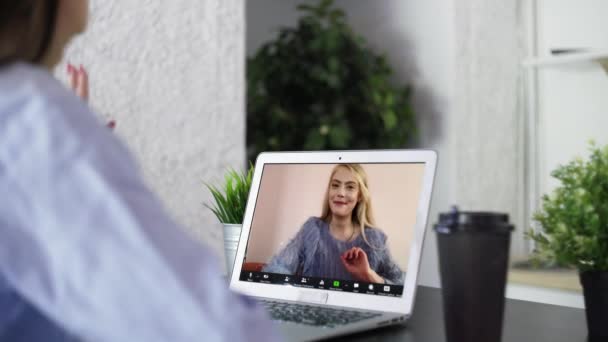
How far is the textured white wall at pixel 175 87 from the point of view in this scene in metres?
2.17

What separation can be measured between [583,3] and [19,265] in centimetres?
294

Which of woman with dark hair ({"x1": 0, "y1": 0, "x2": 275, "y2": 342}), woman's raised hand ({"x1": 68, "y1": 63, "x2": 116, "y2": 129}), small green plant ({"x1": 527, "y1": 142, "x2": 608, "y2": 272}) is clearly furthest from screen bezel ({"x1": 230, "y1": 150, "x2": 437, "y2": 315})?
woman with dark hair ({"x1": 0, "y1": 0, "x2": 275, "y2": 342})

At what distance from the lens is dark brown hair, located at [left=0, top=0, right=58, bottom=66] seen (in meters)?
Result: 0.46

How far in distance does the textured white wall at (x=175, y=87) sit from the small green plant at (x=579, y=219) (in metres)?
1.69

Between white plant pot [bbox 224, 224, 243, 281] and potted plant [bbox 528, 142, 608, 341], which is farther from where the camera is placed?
white plant pot [bbox 224, 224, 243, 281]

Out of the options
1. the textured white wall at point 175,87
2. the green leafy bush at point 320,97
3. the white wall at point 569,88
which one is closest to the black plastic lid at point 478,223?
the textured white wall at point 175,87

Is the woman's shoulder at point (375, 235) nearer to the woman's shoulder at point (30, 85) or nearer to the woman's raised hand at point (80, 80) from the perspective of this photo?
the woman's raised hand at point (80, 80)

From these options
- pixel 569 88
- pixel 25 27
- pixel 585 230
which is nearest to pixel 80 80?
pixel 25 27

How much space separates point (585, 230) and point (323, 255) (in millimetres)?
392

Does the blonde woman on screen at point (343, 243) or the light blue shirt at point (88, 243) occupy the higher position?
the light blue shirt at point (88, 243)

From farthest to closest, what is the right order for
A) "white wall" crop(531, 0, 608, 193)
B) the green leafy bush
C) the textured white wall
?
the green leafy bush < "white wall" crop(531, 0, 608, 193) < the textured white wall

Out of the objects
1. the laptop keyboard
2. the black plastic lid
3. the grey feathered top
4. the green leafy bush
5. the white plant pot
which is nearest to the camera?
the black plastic lid

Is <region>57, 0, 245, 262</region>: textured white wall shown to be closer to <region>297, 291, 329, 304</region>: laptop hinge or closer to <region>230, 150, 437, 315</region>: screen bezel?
<region>230, 150, 437, 315</region>: screen bezel

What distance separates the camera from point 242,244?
42.4 inches
